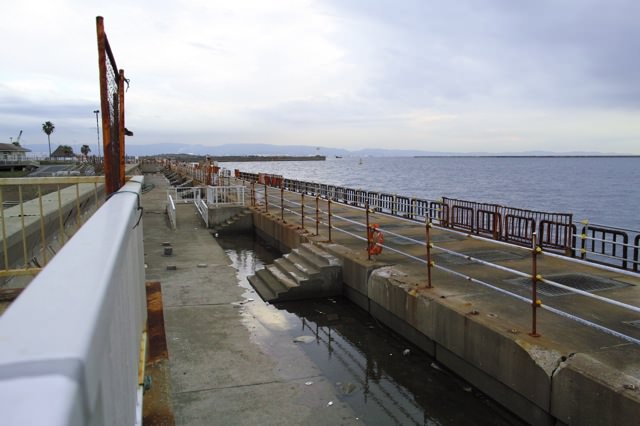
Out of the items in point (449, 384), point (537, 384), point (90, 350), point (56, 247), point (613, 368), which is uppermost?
point (90, 350)

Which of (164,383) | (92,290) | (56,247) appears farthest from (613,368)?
(56,247)

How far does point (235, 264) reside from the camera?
47.8 feet

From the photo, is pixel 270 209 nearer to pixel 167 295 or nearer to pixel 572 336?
pixel 167 295

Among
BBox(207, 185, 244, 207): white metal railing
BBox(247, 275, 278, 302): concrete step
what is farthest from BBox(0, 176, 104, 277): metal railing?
BBox(207, 185, 244, 207): white metal railing

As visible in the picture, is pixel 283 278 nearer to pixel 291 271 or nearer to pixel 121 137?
pixel 291 271

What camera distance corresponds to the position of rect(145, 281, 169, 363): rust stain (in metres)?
4.74

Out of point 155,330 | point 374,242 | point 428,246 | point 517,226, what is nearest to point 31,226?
point 155,330

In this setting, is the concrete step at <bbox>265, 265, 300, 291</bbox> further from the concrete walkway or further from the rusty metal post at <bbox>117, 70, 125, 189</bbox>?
the rusty metal post at <bbox>117, 70, 125, 189</bbox>

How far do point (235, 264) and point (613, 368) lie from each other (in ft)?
35.9

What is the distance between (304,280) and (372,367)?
11.9ft

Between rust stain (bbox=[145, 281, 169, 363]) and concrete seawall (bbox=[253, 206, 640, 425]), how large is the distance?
12.7 feet

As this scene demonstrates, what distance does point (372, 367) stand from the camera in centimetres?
735

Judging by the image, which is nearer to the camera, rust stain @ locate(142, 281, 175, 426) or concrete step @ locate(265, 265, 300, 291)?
rust stain @ locate(142, 281, 175, 426)

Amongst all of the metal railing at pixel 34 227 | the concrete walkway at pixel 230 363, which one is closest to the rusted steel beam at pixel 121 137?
the metal railing at pixel 34 227
